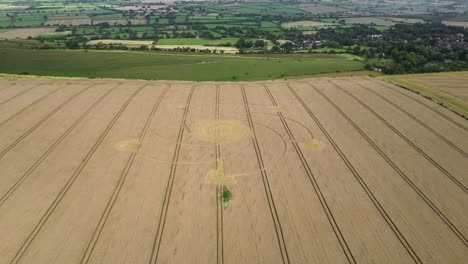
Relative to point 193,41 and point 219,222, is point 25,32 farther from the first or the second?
point 219,222

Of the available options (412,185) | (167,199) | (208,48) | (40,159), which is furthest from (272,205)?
(208,48)

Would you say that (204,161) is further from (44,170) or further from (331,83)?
(331,83)

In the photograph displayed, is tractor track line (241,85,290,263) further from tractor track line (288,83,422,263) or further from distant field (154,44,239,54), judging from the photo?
distant field (154,44,239,54)

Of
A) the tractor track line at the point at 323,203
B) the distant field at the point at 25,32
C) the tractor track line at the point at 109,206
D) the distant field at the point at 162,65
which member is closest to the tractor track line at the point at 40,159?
the tractor track line at the point at 109,206

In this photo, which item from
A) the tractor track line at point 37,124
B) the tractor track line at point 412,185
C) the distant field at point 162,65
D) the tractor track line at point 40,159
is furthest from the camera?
the distant field at point 162,65

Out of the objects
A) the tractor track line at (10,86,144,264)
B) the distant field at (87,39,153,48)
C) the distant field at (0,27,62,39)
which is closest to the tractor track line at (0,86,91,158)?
the tractor track line at (10,86,144,264)

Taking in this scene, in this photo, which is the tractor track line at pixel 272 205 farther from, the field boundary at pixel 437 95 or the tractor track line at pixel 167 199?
the field boundary at pixel 437 95

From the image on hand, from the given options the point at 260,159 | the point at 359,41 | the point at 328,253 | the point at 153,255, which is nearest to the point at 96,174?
the point at 153,255
